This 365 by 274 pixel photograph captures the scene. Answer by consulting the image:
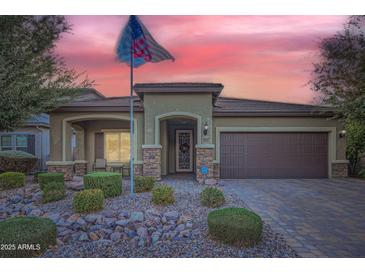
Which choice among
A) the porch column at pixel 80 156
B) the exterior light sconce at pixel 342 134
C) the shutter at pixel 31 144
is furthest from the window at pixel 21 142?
the exterior light sconce at pixel 342 134

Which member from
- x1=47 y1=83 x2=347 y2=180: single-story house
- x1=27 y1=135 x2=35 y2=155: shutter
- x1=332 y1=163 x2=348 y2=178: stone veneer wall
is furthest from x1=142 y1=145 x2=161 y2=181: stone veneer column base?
x1=27 y1=135 x2=35 y2=155: shutter

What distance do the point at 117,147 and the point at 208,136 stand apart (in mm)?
4550

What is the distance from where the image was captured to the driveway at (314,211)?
3.72m

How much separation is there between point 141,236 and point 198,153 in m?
5.27

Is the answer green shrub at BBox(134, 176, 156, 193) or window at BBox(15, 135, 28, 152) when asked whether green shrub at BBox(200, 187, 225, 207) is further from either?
window at BBox(15, 135, 28, 152)

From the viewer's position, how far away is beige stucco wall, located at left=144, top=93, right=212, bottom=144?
30.2 ft

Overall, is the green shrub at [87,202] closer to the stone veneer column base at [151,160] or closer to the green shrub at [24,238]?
the green shrub at [24,238]

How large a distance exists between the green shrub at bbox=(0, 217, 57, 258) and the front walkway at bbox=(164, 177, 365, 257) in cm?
365

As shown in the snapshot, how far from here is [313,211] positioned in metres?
5.39

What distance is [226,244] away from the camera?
3613mm

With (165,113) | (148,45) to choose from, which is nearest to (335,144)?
(165,113)

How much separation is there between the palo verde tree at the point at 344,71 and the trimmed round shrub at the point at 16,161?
12656 millimetres

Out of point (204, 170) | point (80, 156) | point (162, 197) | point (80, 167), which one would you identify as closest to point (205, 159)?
point (204, 170)
